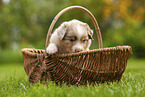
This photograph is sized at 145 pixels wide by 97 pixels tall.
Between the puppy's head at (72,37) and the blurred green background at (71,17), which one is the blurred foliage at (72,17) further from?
the puppy's head at (72,37)

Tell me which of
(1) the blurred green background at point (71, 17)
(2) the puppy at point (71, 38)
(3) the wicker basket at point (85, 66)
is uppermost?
(1) the blurred green background at point (71, 17)

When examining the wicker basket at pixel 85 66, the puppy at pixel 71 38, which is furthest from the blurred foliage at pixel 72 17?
the wicker basket at pixel 85 66

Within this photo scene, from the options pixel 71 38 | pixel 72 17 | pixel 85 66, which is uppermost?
pixel 72 17

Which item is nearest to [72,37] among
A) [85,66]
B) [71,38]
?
[71,38]

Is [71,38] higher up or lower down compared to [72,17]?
lower down

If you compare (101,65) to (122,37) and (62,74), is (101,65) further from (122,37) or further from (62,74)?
(122,37)

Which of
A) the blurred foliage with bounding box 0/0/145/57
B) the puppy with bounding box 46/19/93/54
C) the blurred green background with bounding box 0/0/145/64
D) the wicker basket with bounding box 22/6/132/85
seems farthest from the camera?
the blurred foliage with bounding box 0/0/145/57

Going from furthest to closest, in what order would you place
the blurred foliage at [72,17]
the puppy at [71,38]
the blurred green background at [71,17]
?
the blurred foliage at [72,17] < the blurred green background at [71,17] < the puppy at [71,38]

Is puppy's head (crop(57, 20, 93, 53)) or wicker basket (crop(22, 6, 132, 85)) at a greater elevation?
puppy's head (crop(57, 20, 93, 53))

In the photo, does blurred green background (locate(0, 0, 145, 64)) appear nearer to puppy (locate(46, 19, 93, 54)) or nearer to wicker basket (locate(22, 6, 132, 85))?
puppy (locate(46, 19, 93, 54))

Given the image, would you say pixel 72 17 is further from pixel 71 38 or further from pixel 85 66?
pixel 85 66

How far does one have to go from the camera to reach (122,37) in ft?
39.8

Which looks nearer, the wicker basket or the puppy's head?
the wicker basket

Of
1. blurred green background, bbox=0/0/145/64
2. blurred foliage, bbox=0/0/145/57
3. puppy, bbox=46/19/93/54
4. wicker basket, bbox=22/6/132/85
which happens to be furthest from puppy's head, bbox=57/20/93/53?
A: blurred foliage, bbox=0/0/145/57
